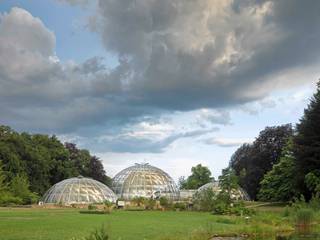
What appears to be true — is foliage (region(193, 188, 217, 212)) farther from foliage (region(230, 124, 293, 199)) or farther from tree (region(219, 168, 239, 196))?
foliage (region(230, 124, 293, 199))

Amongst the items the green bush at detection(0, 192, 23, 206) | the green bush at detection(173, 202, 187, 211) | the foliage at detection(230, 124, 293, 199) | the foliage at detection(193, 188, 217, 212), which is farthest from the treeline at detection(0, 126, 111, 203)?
the foliage at detection(230, 124, 293, 199)

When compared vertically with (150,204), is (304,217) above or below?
below

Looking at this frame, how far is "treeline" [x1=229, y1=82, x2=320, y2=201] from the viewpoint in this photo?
5378 cm

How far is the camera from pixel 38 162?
287 feet

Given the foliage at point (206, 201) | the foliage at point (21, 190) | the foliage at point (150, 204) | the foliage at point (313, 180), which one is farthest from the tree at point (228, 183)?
the foliage at point (21, 190)

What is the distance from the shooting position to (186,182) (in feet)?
382

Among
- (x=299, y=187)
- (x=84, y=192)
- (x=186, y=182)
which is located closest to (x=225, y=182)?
(x=299, y=187)

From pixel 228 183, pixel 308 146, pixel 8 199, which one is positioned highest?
pixel 308 146

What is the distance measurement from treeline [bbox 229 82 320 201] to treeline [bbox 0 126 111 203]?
3181cm

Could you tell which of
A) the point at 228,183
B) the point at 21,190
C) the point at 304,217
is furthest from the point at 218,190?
the point at 304,217

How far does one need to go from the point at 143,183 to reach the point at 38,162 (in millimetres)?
18231

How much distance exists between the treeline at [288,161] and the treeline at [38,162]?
31806mm

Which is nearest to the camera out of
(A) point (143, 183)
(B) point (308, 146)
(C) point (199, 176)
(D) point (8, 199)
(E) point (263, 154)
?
(B) point (308, 146)

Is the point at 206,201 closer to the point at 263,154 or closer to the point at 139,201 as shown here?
the point at 139,201
